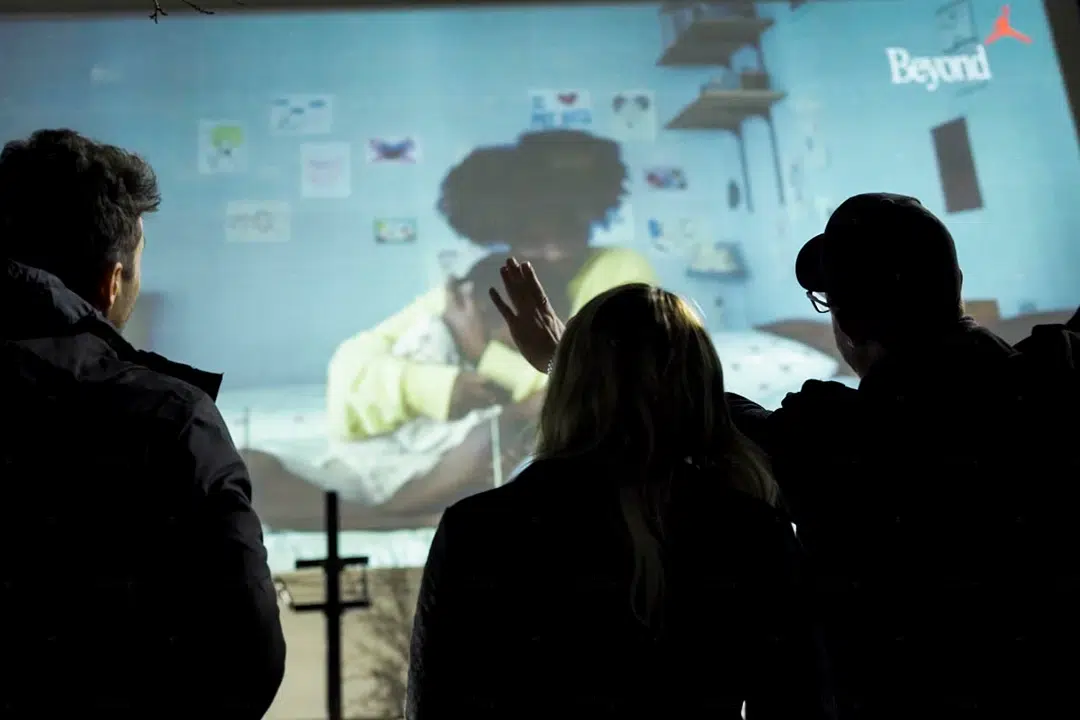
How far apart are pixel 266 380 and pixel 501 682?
1.88 meters

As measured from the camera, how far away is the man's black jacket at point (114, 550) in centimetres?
67

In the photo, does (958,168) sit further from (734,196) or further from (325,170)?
(325,170)

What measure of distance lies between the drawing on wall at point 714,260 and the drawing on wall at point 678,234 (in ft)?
0.09

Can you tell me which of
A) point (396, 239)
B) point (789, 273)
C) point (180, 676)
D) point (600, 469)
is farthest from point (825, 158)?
→ point (180, 676)

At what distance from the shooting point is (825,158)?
259 centimetres

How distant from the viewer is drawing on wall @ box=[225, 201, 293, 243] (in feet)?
8.15

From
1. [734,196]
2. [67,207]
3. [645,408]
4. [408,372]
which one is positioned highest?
[734,196]

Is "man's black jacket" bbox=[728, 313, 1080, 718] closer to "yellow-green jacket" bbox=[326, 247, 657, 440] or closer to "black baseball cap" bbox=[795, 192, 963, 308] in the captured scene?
"black baseball cap" bbox=[795, 192, 963, 308]

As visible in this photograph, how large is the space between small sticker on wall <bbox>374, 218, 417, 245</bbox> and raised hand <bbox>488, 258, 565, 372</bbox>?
1.55m

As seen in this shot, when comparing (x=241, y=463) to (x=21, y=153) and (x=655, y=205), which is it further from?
(x=655, y=205)

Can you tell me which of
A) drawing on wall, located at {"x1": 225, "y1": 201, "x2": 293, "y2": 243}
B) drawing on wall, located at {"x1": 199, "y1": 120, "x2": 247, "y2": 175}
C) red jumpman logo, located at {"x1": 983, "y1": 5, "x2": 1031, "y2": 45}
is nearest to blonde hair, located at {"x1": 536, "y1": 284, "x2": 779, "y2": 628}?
drawing on wall, located at {"x1": 225, "y1": 201, "x2": 293, "y2": 243}

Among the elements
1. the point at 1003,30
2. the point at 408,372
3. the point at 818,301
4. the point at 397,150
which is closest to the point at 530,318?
the point at 818,301

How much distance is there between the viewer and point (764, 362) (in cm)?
249

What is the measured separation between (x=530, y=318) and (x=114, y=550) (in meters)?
0.53
